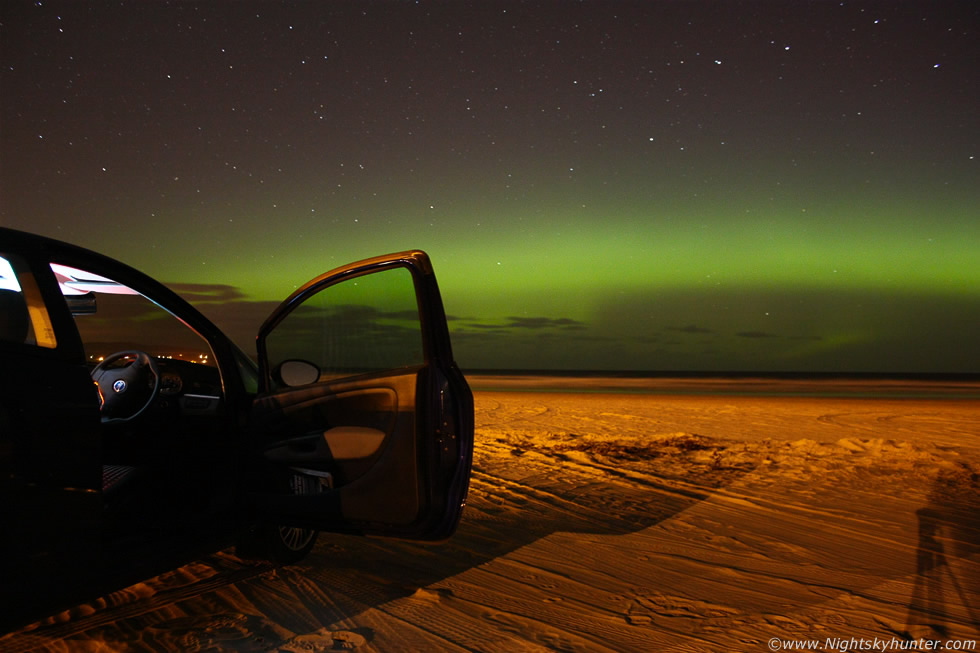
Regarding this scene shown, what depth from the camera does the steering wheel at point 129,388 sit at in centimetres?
349

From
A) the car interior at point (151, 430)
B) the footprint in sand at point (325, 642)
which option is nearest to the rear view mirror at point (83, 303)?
the car interior at point (151, 430)

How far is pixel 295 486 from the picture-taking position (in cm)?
349

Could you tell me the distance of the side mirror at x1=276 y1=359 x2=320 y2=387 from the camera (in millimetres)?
3623

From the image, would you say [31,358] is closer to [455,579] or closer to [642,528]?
[455,579]

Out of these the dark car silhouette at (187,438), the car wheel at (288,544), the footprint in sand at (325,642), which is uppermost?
the dark car silhouette at (187,438)

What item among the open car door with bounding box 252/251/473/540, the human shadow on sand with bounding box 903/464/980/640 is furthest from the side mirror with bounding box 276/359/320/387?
the human shadow on sand with bounding box 903/464/980/640

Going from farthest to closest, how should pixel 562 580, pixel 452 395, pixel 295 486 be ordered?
1. pixel 562 580
2. pixel 295 486
3. pixel 452 395

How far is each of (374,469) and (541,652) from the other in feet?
3.97

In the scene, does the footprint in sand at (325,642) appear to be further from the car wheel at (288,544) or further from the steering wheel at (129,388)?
the steering wheel at (129,388)

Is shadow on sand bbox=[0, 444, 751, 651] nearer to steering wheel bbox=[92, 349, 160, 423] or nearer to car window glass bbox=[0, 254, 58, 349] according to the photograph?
steering wheel bbox=[92, 349, 160, 423]

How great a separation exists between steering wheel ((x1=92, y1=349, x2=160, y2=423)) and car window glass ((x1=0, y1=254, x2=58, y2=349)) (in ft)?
3.40

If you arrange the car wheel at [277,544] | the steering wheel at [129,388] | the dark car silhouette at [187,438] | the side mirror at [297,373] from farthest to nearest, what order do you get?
the car wheel at [277,544] < the side mirror at [297,373] < the steering wheel at [129,388] < the dark car silhouette at [187,438]

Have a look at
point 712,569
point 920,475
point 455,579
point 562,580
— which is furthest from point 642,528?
point 920,475

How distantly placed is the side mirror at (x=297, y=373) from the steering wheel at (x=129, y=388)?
2.17ft
